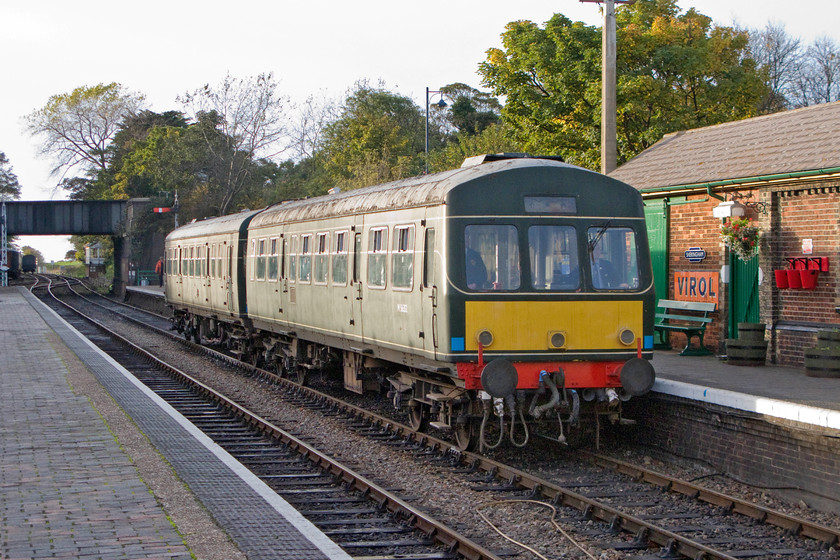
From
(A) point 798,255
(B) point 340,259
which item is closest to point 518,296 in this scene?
(B) point 340,259

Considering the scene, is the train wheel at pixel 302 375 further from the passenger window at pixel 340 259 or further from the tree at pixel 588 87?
the tree at pixel 588 87

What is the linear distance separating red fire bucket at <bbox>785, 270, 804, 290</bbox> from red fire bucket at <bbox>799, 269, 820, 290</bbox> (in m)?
0.11

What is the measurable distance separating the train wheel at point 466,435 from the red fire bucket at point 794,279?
5.30 metres

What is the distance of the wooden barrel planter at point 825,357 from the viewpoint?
1227cm

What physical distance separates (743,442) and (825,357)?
3080 mm

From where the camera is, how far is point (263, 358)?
68.1ft

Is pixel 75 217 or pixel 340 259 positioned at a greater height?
pixel 75 217

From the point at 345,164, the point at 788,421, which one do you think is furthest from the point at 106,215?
the point at 788,421

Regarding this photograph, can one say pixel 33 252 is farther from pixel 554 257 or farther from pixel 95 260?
pixel 554 257

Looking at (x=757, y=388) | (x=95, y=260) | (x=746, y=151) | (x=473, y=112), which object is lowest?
(x=757, y=388)

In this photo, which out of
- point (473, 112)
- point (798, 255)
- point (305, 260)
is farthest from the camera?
point (473, 112)

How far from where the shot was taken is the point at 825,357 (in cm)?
1230

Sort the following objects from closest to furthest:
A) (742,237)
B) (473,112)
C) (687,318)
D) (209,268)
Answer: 1. (742,237)
2. (687,318)
3. (209,268)
4. (473,112)

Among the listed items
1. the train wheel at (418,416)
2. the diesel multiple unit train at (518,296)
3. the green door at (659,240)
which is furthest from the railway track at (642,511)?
the green door at (659,240)
